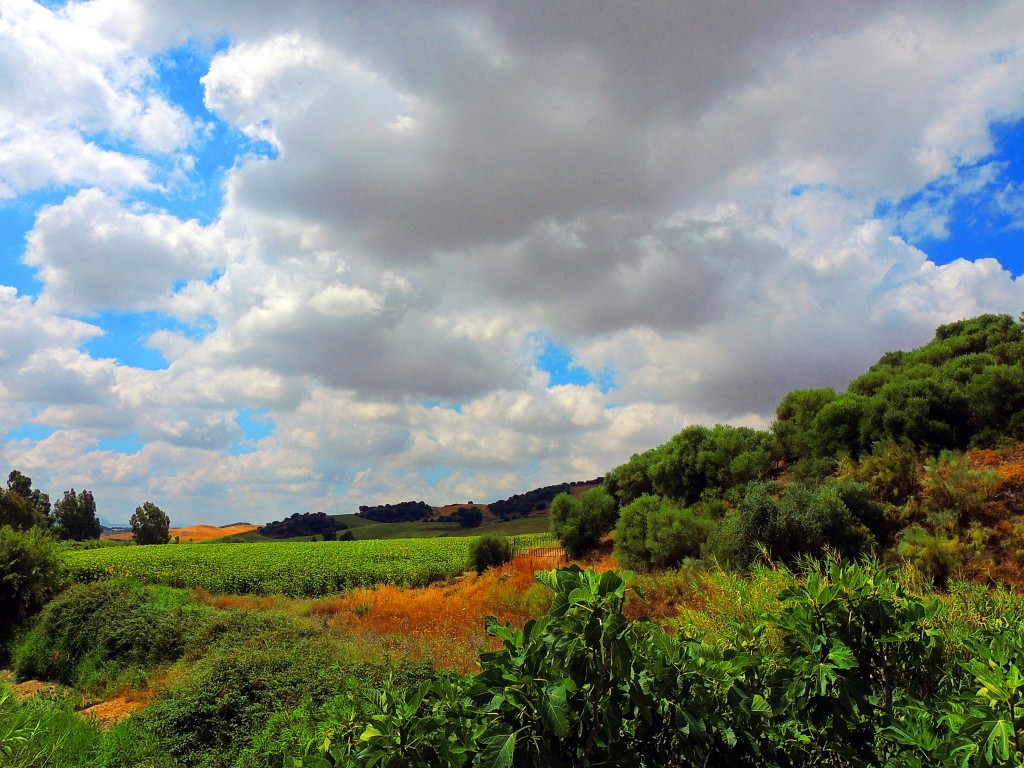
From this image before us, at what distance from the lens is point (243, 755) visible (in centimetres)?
658

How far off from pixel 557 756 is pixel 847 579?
1711 mm

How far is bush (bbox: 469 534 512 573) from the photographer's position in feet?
87.2

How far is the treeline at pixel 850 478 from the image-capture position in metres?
14.4

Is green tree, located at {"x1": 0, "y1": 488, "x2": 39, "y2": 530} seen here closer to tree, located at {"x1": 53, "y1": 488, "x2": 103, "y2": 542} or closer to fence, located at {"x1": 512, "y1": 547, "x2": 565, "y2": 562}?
tree, located at {"x1": 53, "y1": 488, "x2": 103, "y2": 542}

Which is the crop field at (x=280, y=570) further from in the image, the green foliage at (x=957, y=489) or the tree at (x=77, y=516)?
the tree at (x=77, y=516)

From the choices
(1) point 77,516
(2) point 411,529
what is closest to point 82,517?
(1) point 77,516

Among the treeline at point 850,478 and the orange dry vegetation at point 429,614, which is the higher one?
the treeline at point 850,478

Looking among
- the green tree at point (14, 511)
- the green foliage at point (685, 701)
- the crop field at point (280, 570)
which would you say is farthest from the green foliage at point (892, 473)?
the green tree at point (14, 511)

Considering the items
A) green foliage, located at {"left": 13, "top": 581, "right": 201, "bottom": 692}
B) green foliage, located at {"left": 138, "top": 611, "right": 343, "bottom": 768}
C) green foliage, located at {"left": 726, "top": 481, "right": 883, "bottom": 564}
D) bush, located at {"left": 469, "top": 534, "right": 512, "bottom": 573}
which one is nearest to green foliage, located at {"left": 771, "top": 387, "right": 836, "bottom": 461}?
green foliage, located at {"left": 726, "top": 481, "right": 883, "bottom": 564}

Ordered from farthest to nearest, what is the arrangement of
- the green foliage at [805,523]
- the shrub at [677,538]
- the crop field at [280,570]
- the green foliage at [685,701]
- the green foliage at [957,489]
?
1. the crop field at [280,570]
2. the shrub at [677,538]
3. the green foliage at [957,489]
4. the green foliage at [805,523]
5. the green foliage at [685,701]

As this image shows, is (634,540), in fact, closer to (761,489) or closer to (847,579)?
(761,489)

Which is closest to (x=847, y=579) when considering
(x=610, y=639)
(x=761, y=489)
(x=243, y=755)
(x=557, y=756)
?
(x=610, y=639)

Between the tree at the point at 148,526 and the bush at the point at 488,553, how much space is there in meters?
52.5

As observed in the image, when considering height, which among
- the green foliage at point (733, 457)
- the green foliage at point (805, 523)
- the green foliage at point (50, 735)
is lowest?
the green foliage at point (50, 735)
